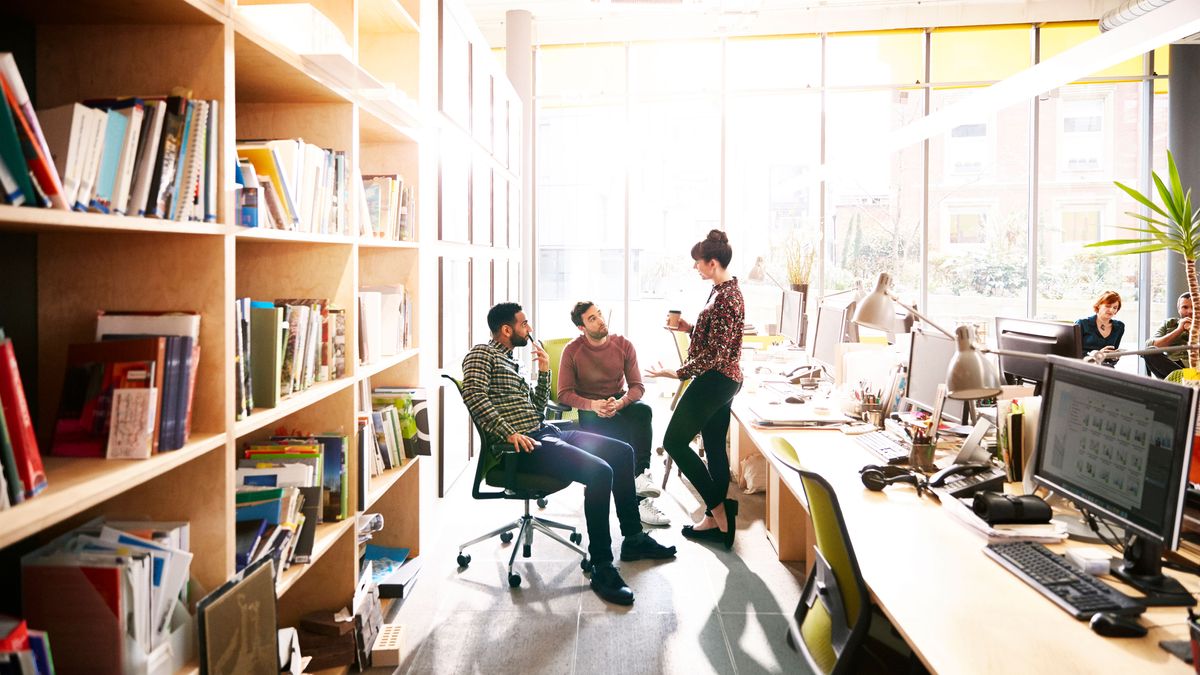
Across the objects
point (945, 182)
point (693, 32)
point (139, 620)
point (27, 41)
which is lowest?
point (139, 620)

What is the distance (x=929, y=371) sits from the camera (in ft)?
11.2

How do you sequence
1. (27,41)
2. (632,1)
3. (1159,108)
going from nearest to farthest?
(27,41)
(632,1)
(1159,108)

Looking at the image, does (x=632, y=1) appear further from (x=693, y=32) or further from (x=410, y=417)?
(x=410, y=417)

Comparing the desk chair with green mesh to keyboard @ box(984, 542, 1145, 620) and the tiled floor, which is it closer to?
keyboard @ box(984, 542, 1145, 620)

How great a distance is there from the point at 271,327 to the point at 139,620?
85 cm

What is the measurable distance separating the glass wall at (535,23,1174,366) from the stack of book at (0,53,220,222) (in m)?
6.55

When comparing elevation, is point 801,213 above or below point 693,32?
below

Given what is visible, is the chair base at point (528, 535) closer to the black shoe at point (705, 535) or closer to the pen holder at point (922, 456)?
the black shoe at point (705, 535)

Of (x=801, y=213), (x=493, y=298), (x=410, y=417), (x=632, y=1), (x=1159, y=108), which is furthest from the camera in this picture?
(x=801, y=213)

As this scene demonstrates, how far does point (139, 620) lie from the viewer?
5.40ft

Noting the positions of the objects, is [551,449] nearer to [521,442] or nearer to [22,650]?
[521,442]

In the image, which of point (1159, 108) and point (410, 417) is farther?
point (1159, 108)

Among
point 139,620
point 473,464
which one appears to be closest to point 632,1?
point 473,464

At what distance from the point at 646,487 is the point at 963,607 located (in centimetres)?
344
